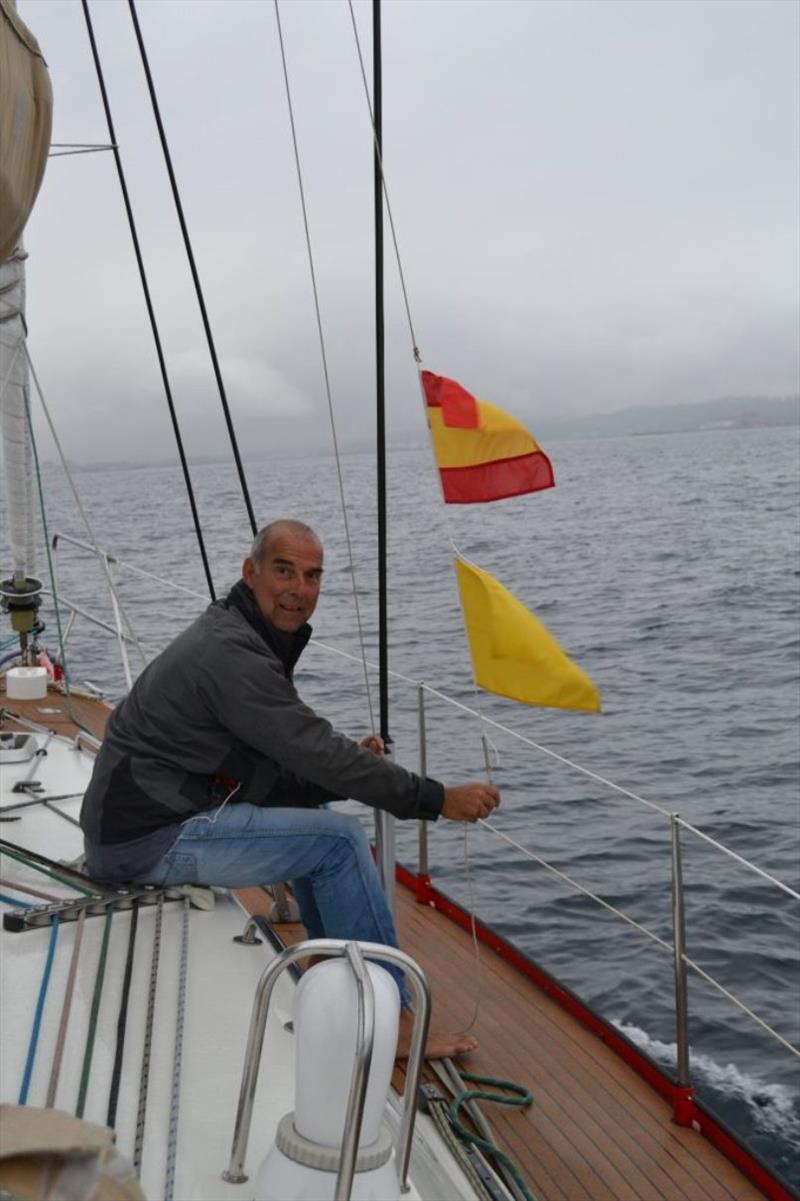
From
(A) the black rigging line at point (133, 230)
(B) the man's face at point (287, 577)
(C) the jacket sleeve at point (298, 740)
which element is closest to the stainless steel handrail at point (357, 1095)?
(C) the jacket sleeve at point (298, 740)

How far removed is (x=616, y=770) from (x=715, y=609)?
9285mm

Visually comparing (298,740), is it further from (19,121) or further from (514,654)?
(19,121)

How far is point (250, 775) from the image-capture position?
3299 mm

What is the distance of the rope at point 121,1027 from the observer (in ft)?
8.01

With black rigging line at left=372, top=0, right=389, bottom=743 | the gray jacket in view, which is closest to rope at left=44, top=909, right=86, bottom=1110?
the gray jacket

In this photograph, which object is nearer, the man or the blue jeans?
the man

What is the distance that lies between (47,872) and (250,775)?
83cm

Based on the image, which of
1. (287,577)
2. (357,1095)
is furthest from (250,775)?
(357,1095)

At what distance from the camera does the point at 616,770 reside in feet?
30.8

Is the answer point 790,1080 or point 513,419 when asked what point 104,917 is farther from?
point 790,1080

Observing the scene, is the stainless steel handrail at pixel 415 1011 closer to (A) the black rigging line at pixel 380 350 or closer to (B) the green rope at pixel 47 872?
(A) the black rigging line at pixel 380 350

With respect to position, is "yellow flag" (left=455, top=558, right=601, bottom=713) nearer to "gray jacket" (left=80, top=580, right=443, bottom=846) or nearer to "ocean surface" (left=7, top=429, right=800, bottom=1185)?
"gray jacket" (left=80, top=580, right=443, bottom=846)

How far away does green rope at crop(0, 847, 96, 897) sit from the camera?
3.58m

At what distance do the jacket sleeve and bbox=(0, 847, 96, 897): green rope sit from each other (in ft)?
2.84
